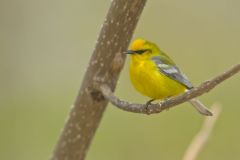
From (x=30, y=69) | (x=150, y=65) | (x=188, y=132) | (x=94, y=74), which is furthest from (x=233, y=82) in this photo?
(x=94, y=74)

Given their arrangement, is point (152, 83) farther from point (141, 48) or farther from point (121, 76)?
point (121, 76)

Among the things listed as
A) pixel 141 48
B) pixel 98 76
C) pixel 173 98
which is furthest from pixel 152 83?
pixel 173 98

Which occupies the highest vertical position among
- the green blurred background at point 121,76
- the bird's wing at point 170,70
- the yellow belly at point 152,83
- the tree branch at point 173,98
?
the tree branch at point 173,98

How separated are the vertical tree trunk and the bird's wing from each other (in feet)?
1.46

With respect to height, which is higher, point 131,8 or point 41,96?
point 131,8

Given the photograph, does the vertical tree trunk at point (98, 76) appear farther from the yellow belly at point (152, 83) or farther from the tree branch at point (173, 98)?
the yellow belly at point (152, 83)

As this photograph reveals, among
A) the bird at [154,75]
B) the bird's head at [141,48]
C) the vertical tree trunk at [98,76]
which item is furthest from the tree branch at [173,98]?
the bird's head at [141,48]

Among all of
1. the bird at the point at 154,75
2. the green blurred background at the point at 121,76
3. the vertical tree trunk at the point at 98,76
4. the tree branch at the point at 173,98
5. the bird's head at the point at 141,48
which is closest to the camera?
the tree branch at the point at 173,98

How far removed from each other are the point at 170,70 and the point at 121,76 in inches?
60.2

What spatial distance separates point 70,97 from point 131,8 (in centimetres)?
242

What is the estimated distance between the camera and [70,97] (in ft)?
12.4

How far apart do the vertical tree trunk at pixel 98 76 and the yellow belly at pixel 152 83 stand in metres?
0.42

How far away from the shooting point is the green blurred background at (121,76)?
3.15m

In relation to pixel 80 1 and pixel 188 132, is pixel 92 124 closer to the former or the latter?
pixel 188 132
